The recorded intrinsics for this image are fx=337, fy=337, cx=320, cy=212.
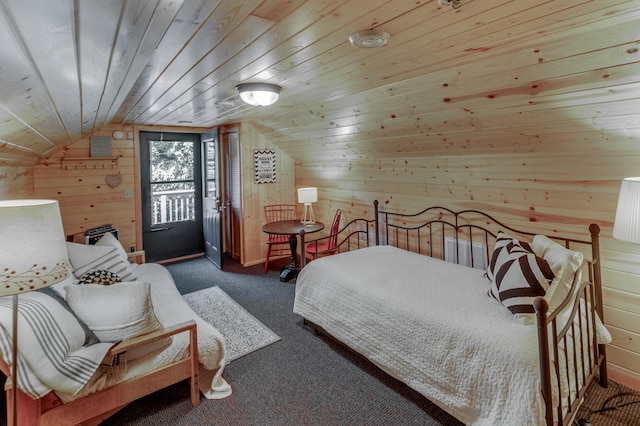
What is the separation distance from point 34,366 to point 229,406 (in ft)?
3.44

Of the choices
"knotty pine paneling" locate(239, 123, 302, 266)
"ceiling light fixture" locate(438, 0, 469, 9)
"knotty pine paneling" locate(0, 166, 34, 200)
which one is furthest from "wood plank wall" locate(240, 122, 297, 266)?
"ceiling light fixture" locate(438, 0, 469, 9)

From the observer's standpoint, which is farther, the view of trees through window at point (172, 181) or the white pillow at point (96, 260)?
the view of trees through window at point (172, 181)

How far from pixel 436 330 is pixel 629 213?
45.2 inches

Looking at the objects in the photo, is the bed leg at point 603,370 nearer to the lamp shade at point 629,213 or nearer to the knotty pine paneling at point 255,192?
the lamp shade at point 629,213

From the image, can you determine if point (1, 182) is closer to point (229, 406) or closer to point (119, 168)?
point (229, 406)

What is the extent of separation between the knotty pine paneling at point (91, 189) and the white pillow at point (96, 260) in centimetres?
187

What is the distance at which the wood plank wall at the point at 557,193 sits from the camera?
2.15m

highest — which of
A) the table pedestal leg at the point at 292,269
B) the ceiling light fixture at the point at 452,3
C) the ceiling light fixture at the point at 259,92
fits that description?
the ceiling light fixture at the point at 259,92

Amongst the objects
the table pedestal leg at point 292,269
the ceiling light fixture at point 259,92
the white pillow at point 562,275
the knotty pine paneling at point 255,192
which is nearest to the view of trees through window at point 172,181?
the knotty pine paneling at point 255,192

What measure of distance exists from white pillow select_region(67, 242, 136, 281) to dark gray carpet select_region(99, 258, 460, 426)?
1055 millimetres

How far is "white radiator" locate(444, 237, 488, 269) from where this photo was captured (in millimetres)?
2994

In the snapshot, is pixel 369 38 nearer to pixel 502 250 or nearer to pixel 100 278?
pixel 502 250

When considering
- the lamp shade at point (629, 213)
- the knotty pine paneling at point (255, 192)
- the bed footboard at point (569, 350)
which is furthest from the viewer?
the knotty pine paneling at point (255, 192)

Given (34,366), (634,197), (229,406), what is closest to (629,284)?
(634,197)
